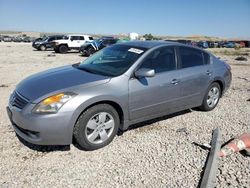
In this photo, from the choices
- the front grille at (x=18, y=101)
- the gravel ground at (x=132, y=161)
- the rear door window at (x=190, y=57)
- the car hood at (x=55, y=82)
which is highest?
the rear door window at (x=190, y=57)

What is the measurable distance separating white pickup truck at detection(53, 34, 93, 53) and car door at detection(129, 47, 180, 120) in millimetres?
21562

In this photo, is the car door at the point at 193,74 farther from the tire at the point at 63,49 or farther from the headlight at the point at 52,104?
the tire at the point at 63,49

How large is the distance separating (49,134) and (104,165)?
0.87m

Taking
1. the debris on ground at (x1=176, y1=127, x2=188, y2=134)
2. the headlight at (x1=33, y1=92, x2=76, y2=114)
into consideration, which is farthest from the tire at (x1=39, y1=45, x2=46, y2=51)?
the headlight at (x1=33, y1=92, x2=76, y2=114)

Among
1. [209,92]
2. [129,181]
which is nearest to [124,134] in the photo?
[129,181]

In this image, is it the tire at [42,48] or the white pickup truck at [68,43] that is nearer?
the white pickup truck at [68,43]

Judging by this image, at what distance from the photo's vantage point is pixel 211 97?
6223mm

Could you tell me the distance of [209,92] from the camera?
608 cm

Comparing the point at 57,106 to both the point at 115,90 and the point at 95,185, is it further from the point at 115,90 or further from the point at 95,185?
the point at 95,185

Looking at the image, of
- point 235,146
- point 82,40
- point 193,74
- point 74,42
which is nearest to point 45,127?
point 235,146

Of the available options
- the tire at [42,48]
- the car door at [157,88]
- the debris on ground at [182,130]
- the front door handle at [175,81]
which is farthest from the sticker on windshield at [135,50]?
the tire at [42,48]

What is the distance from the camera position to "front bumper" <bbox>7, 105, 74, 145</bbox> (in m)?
3.70

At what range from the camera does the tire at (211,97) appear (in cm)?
604

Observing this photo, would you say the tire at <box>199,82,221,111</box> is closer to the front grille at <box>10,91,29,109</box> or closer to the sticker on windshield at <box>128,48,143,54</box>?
the sticker on windshield at <box>128,48,143,54</box>
